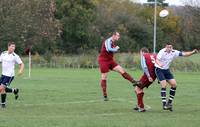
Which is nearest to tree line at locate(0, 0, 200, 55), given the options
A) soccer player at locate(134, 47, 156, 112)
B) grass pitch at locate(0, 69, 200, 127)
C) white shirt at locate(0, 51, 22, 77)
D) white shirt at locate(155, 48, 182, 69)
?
grass pitch at locate(0, 69, 200, 127)

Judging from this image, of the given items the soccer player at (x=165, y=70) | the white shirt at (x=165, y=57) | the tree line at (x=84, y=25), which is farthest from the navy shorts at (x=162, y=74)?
the tree line at (x=84, y=25)

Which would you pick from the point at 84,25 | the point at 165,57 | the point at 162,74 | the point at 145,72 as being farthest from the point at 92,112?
the point at 84,25

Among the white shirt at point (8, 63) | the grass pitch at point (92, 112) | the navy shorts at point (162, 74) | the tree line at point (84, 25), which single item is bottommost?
the grass pitch at point (92, 112)

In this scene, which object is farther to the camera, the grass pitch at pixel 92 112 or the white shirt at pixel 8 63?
the white shirt at pixel 8 63

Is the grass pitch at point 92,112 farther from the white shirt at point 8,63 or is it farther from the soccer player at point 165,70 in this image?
the white shirt at point 8,63

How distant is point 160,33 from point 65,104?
83288 mm

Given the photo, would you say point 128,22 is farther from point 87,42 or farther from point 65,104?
point 65,104

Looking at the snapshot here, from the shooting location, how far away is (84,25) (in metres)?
90.0

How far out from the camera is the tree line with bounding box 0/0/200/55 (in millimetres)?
67938

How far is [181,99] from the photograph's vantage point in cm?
2138

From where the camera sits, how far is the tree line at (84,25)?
Result: 67.9 metres

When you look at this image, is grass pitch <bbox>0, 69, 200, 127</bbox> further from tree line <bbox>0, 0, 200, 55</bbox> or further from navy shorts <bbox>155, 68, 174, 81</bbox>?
tree line <bbox>0, 0, 200, 55</bbox>

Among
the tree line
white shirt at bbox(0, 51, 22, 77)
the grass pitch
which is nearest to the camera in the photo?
the grass pitch

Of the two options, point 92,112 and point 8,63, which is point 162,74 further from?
point 8,63
